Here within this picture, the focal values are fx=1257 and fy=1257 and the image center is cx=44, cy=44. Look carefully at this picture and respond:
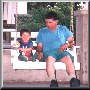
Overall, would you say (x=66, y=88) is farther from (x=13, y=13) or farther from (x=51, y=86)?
(x=13, y=13)

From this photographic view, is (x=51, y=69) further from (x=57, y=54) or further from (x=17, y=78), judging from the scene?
(x=17, y=78)

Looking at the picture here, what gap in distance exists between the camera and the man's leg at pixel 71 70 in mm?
32812

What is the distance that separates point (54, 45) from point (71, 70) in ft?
2.60

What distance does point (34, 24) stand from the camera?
32.8 metres

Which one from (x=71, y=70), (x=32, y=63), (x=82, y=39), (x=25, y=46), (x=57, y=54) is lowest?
(x=71, y=70)

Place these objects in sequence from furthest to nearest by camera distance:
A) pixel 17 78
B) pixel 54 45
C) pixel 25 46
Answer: pixel 17 78, pixel 25 46, pixel 54 45

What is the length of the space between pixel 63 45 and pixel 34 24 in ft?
3.07

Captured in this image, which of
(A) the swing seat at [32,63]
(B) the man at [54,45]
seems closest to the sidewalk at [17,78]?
(A) the swing seat at [32,63]

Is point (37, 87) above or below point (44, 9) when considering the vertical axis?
below

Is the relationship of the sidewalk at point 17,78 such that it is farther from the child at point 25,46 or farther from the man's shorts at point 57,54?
the man's shorts at point 57,54

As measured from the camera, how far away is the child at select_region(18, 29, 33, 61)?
32875 millimetres

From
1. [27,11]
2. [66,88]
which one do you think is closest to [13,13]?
[27,11]

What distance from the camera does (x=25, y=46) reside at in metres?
32.9

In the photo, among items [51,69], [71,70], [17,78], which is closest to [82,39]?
[71,70]
